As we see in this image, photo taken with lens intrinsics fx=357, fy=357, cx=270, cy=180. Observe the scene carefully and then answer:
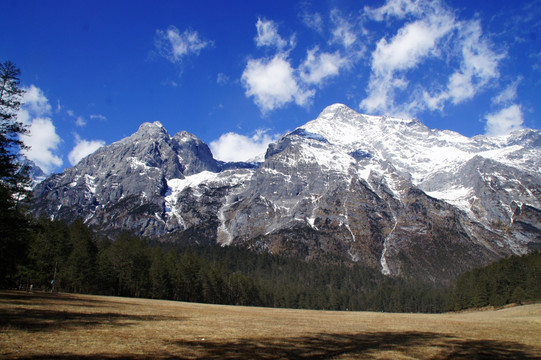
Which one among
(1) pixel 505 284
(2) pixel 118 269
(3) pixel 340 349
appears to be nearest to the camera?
(3) pixel 340 349

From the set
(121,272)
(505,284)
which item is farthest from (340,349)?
(505,284)

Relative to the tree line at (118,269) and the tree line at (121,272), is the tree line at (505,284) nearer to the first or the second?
the tree line at (118,269)

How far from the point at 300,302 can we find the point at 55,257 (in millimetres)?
105580

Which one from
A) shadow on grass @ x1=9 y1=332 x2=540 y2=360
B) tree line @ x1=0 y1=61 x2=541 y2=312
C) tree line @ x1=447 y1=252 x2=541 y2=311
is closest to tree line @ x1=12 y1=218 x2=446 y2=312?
tree line @ x1=0 y1=61 x2=541 y2=312

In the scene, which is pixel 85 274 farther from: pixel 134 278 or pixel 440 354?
pixel 440 354

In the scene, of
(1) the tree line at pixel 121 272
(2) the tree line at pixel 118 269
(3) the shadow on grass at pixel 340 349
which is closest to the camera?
(3) the shadow on grass at pixel 340 349

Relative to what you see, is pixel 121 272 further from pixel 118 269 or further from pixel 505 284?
pixel 505 284

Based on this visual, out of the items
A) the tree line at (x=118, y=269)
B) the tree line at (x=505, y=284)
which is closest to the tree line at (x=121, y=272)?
the tree line at (x=118, y=269)

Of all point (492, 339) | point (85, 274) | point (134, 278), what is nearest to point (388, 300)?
point (134, 278)

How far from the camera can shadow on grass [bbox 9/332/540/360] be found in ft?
50.1

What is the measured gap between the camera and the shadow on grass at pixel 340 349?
15.3 meters

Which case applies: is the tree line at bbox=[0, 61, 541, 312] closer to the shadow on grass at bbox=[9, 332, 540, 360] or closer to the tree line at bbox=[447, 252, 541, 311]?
the tree line at bbox=[447, 252, 541, 311]

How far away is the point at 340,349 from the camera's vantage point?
1897 cm

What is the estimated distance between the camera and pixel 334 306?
156m
